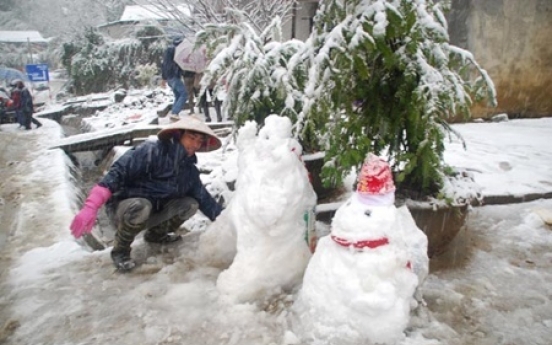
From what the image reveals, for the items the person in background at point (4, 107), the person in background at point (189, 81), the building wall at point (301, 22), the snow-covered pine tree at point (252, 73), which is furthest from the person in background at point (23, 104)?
the snow-covered pine tree at point (252, 73)

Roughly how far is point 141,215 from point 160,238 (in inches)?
23.4

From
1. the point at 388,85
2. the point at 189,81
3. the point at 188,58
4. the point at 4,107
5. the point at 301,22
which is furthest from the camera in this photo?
the point at 4,107

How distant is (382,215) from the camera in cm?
204

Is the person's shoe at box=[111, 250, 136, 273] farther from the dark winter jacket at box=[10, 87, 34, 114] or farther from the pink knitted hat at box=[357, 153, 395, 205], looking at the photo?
the dark winter jacket at box=[10, 87, 34, 114]

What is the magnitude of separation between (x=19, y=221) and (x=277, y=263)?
3.25 metres

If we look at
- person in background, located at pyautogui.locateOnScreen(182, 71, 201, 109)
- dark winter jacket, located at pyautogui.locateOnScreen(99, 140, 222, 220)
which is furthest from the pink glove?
person in background, located at pyautogui.locateOnScreen(182, 71, 201, 109)

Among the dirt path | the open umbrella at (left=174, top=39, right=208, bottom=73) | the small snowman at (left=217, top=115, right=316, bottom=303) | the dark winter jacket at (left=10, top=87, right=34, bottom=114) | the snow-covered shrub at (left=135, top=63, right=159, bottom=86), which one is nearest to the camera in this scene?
the small snowman at (left=217, top=115, right=316, bottom=303)

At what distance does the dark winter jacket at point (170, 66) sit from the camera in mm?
8102

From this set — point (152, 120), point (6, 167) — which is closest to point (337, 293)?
point (6, 167)

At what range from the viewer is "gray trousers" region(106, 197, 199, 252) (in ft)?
10.0

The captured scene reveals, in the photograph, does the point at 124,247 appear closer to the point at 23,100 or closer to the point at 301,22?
the point at 301,22

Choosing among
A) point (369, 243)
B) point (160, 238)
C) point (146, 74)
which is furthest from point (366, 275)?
point (146, 74)

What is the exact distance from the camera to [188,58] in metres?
7.80

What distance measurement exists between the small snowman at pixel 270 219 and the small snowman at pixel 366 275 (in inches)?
17.6
